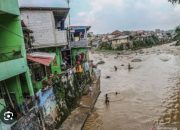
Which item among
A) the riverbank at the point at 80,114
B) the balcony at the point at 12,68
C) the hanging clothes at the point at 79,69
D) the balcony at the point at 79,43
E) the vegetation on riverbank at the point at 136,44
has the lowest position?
the riverbank at the point at 80,114

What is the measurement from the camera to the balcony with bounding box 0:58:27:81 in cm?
1194

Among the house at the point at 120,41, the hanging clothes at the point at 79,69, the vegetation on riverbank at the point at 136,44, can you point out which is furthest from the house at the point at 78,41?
the vegetation on riverbank at the point at 136,44

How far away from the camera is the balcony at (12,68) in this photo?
11938 millimetres

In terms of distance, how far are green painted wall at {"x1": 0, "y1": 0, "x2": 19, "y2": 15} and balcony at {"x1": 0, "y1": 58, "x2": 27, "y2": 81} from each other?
2.38 meters

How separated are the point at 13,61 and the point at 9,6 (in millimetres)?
2659

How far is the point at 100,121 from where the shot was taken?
68.4 feet

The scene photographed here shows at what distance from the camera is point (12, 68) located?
42.2ft

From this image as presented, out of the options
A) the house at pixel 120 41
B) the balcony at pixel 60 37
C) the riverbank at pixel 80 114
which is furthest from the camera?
the house at pixel 120 41

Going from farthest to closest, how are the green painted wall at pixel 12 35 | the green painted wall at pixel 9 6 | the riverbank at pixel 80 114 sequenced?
the riverbank at pixel 80 114 → the green painted wall at pixel 12 35 → the green painted wall at pixel 9 6

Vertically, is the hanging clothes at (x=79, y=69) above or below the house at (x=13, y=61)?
below

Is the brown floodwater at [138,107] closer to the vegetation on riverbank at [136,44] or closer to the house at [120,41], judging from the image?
the house at [120,41]

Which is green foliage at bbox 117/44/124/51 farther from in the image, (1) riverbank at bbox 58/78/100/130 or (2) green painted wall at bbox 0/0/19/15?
(2) green painted wall at bbox 0/0/19/15

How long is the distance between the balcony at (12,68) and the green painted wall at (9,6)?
2383 millimetres

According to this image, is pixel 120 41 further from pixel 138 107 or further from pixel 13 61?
pixel 13 61
